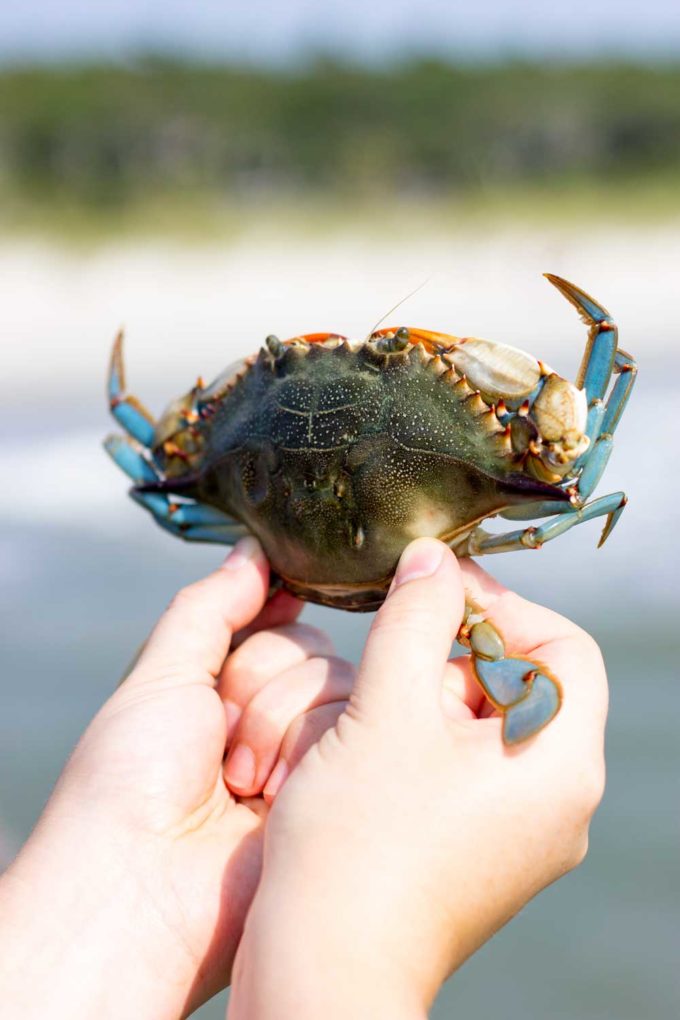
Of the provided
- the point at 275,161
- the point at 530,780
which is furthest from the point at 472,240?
the point at 275,161

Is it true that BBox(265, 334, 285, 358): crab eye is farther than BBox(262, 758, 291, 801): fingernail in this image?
Yes

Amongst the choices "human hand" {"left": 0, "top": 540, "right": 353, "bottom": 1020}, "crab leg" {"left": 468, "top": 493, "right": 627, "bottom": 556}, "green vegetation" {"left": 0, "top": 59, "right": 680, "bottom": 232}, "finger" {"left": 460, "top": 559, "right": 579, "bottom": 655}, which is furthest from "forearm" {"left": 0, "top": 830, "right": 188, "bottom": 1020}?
"green vegetation" {"left": 0, "top": 59, "right": 680, "bottom": 232}

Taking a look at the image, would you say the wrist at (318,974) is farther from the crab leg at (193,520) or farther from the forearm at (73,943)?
the crab leg at (193,520)

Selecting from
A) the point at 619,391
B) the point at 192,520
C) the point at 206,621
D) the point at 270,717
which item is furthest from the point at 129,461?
the point at 619,391

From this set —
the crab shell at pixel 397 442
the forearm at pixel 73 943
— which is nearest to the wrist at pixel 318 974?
the forearm at pixel 73 943

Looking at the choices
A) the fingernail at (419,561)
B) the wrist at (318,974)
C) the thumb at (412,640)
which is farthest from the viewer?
the fingernail at (419,561)

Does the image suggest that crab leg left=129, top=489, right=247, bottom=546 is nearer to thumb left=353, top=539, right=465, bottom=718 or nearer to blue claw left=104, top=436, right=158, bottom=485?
blue claw left=104, top=436, right=158, bottom=485

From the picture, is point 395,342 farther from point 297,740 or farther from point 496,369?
point 297,740
